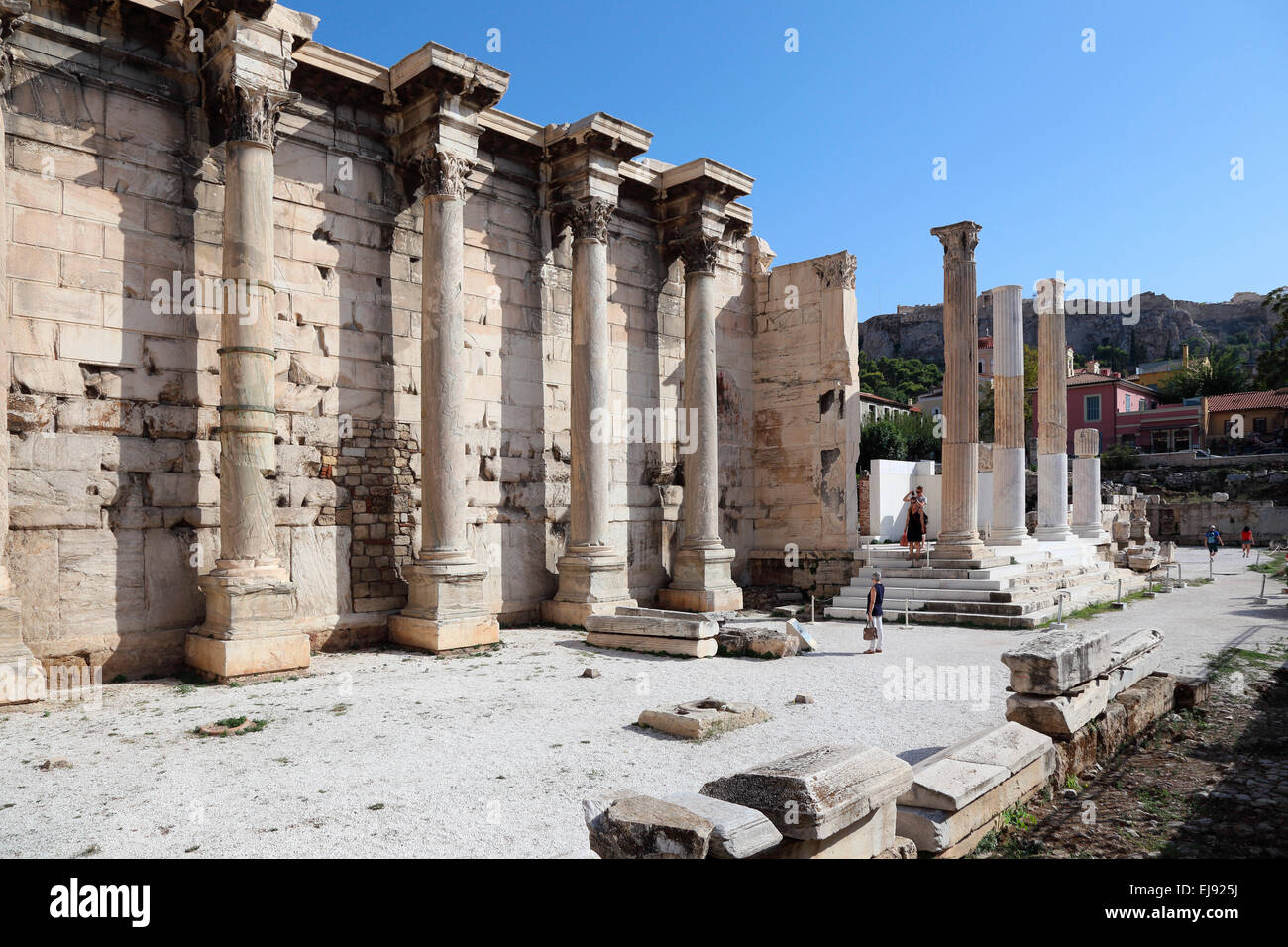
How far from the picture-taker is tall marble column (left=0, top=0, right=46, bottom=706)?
25.5ft

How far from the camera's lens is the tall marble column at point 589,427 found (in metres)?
13.1

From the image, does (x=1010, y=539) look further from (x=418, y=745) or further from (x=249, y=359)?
(x=249, y=359)

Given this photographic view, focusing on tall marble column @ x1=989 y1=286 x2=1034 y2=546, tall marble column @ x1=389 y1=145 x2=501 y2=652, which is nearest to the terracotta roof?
tall marble column @ x1=989 y1=286 x2=1034 y2=546

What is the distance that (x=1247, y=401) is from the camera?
183ft

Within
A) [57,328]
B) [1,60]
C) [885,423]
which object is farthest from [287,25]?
[885,423]

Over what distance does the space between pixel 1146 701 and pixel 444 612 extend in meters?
7.74

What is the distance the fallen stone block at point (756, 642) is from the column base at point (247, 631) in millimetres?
5053

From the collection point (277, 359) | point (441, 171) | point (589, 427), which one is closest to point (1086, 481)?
point (589, 427)

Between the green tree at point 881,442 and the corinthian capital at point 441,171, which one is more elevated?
the corinthian capital at point 441,171

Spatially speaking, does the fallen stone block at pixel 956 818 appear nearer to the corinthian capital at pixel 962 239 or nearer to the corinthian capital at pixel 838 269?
the corinthian capital at pixel 838 269

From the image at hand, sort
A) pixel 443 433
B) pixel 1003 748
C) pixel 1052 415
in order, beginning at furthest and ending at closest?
pixel 1052 415
pixel 443 433
pixel 1003 748

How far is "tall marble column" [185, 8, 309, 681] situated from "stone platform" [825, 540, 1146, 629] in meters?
9.20

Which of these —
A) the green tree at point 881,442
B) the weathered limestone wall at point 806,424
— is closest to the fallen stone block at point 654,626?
the weathered limestone wall at point 806,424

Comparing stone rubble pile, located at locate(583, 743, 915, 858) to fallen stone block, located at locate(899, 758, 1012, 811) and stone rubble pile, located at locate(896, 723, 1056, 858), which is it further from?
fallen stone block, located at locate(899, 758, 1012, 811)
